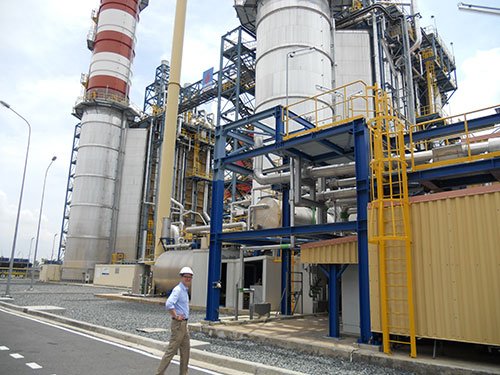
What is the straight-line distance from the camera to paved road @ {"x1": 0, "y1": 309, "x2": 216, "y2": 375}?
6711 mm

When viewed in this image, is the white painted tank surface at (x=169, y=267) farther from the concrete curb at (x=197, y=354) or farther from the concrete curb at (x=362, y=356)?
the concrete curb at (x=362, y=356)

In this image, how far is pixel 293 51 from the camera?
22.0 m

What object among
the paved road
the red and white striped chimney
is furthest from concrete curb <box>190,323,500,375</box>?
the red and white striped chimney

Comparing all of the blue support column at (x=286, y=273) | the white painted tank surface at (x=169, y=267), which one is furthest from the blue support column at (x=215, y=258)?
the white painted tank surface at (x=169, y=267)

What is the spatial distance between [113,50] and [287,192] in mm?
32794

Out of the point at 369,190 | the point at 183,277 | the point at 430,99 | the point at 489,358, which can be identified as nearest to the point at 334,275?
the point at 369,190

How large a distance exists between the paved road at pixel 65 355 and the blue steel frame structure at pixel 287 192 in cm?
397

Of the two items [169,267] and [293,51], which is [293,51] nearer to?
[293,51]

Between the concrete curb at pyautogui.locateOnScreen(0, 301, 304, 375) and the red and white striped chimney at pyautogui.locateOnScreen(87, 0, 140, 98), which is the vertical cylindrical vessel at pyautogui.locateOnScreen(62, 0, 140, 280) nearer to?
the red and white striped chimney at pyautogui.locateOnScreen(87, 0, 140, 98)

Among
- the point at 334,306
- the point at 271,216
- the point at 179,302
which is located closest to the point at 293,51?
the point at 271,216

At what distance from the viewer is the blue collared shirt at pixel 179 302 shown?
6094 mm

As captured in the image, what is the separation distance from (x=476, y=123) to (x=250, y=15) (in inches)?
898

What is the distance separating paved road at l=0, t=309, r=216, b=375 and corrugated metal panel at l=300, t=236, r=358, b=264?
14.4 ft

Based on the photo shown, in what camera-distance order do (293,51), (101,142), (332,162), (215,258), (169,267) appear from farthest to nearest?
1. (101,142)
2. (293,51)
3. (169,267)
4. (332,162)
5. (215,258)
